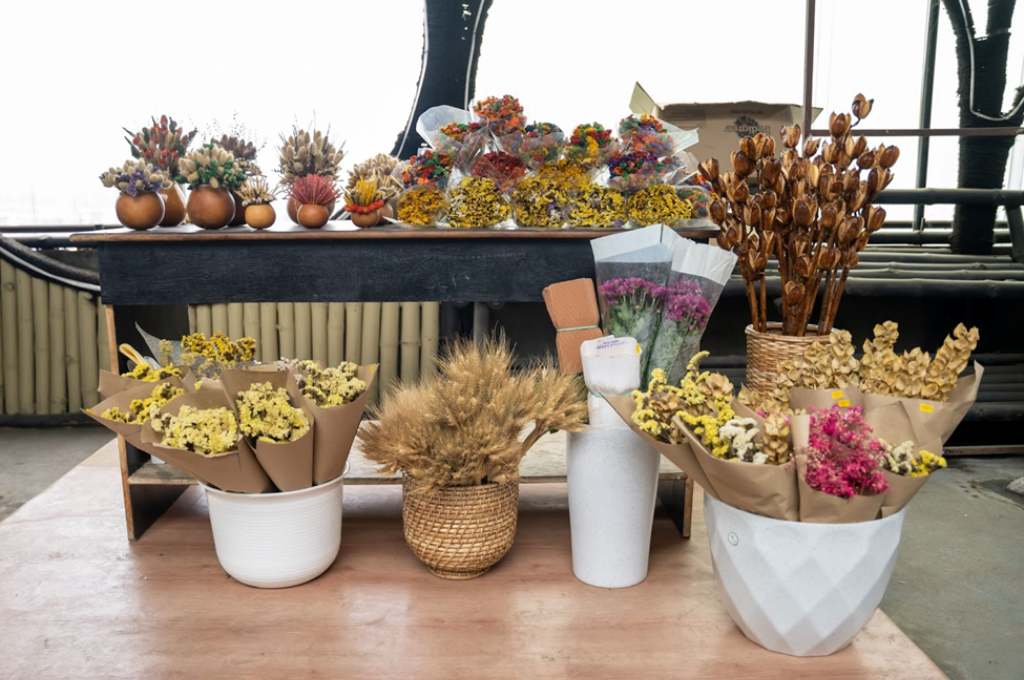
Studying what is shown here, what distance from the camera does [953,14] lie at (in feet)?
13.4

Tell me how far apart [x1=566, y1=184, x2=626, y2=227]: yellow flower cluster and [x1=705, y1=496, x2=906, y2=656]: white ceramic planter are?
674 mm

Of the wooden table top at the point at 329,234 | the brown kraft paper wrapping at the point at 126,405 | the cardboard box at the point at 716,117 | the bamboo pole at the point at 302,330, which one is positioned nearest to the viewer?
the brown kraft paper wrapping at the point at 126,405

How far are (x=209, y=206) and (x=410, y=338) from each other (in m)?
2.09

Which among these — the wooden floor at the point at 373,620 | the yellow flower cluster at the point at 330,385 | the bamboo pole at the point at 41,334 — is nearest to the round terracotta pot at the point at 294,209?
the yellow flower cluster at the point at 330,385

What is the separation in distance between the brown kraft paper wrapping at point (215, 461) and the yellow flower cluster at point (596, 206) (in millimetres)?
794

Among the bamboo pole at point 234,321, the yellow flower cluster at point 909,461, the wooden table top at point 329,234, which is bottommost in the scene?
the bamboo pole at point 234,321

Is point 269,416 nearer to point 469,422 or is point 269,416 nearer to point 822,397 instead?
point 469,422

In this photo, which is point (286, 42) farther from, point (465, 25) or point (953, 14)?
point (953, 14)

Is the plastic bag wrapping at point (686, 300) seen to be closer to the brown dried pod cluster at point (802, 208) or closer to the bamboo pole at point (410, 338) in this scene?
the brown dried pod cluster at point (802, 208)

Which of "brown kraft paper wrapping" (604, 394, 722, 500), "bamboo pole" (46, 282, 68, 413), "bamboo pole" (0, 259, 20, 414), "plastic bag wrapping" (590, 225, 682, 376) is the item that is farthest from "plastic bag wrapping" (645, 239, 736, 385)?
"bamboo pole" (0, 259, 20, 414)

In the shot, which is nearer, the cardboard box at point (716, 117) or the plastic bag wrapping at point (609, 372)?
the plastic bag wrapping at point (609, 372)

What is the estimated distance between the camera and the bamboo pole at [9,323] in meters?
3.74

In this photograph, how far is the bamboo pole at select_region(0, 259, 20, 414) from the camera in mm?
3738

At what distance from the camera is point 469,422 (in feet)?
4.36
